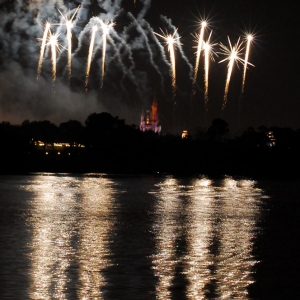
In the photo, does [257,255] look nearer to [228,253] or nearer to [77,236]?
[228,253]

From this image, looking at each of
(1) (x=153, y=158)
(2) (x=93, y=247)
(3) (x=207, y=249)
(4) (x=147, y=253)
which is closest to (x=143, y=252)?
(4) (x=147, y=253)

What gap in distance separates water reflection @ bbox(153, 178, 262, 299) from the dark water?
0.06 feet

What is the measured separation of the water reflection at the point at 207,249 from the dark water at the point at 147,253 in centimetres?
2

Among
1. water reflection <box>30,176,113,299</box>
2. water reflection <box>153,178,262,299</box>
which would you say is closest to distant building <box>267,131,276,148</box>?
water reflection <box>153,178,262,299</box>

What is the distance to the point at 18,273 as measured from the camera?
40.1ft

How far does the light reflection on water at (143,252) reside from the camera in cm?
1112

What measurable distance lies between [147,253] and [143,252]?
190 mm

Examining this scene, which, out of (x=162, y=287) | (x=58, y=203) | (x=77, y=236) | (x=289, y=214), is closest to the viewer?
(x=162, y=287)

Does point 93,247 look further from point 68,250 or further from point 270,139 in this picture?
point 270,139

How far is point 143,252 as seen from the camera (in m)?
15.1

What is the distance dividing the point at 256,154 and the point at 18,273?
8005cm

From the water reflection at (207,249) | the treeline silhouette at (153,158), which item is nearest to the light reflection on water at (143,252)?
the water reflection at (207,249)

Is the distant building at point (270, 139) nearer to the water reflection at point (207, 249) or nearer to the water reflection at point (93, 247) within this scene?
the water reflection at point (207, 249)

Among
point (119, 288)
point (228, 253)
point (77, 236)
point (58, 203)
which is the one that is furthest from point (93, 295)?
point (58, 203)
